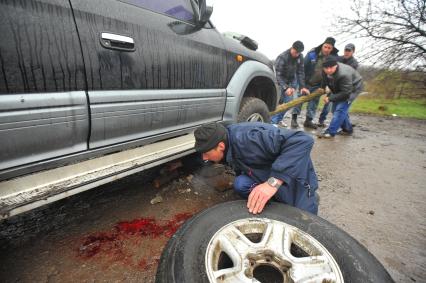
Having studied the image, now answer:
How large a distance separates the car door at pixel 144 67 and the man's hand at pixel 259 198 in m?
0.86

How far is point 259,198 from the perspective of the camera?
166 centimetres

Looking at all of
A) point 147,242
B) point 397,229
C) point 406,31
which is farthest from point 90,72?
point 406,31

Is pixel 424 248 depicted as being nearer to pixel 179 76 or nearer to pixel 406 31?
pixel 179 76

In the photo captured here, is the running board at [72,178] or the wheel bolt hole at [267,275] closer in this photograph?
the running board at [72,178]

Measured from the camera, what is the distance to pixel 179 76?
1.98 m

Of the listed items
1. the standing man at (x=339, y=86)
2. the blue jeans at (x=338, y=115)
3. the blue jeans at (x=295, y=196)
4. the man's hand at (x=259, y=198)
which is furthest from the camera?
the blue jeans at (x=338, y=115)

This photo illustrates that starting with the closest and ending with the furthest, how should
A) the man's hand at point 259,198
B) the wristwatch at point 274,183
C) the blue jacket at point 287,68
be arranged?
the man's hand at point 259,198 < the wristwatch at point 274,183 < the blue jacket at point 287,68

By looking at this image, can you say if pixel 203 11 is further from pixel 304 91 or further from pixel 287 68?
pixel 304 91

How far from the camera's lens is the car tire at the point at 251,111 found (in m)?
2.98

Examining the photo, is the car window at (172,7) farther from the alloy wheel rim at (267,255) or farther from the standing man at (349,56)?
the standing man at (349,56)

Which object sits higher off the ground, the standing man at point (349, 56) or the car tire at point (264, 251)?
the standing man at point (349, 56)

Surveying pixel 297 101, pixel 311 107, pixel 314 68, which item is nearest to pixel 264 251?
pixel 297 101

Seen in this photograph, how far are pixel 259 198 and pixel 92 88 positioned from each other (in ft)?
4.03

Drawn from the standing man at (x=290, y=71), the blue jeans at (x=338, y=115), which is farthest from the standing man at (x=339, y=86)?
the standing man at (x=290, y=71)
